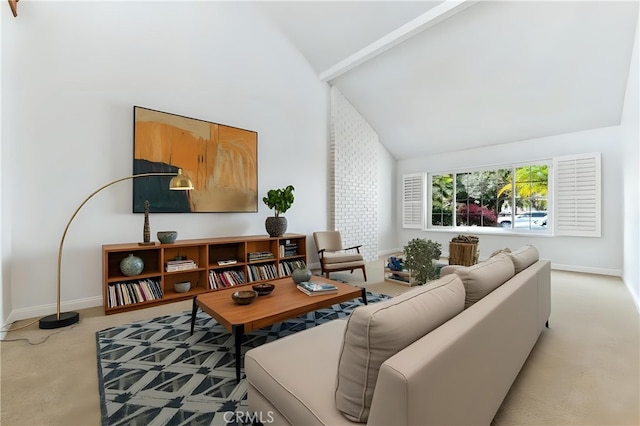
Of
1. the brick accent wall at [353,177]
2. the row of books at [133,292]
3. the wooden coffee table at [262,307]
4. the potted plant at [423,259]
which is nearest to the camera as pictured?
the wooden coffee table at [262,307]

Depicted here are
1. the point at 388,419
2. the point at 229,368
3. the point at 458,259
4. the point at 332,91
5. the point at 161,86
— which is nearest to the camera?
the point at 388,419

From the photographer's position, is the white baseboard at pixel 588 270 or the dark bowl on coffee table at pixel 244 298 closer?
the dark bowl on coffee table at pixel 244 298

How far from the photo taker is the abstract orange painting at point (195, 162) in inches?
136

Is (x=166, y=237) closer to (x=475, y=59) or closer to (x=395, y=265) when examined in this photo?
(x=395, y=265)

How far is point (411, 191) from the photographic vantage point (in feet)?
23.0

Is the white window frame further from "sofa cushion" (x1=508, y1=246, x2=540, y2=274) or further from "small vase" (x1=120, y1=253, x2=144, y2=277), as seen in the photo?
"small vase" (x1=120, y1=253, x2=144, y2=277)

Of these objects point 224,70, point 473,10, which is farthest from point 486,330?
point 224,70

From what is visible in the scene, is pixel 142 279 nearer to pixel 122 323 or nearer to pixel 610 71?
pixel 122 323

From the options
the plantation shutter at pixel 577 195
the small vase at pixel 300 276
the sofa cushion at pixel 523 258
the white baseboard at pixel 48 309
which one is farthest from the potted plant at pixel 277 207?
the plantation shutter at pixel 577 195

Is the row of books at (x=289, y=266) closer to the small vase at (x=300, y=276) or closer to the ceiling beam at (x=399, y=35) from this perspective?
the small vase at (x=300, y=276)

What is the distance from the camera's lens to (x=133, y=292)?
123 inches

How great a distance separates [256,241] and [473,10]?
4.14 metres

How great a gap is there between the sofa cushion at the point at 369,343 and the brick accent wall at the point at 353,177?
14.5 ft

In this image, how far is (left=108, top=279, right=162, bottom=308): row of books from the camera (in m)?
3.02
